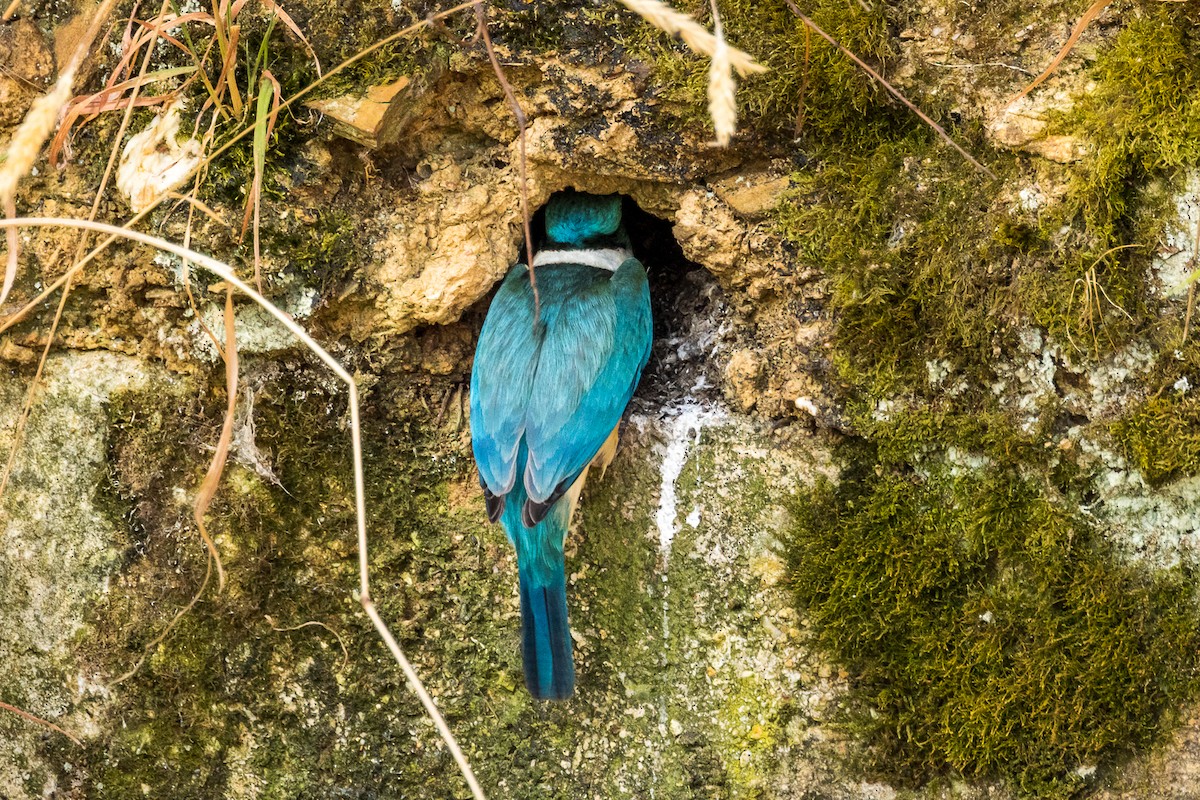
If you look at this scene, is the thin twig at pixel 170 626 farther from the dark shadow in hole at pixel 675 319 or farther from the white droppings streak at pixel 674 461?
the dark shadow in hole at pixel 675 319

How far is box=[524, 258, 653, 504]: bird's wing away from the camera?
269cm

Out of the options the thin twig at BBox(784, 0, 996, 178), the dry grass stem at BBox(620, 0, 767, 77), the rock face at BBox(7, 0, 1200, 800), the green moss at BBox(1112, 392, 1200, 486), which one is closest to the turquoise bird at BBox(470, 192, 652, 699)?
the rock face at BBox(7, 0, 1200, 800)

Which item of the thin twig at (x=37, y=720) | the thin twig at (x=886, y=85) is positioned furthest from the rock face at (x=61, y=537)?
the thin twig at (x=886, y=85)

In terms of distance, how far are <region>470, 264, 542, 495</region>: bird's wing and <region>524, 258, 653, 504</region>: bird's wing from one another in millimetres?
36

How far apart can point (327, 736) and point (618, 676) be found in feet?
2.70

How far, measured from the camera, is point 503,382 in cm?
279

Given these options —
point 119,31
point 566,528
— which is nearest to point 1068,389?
point 566,528

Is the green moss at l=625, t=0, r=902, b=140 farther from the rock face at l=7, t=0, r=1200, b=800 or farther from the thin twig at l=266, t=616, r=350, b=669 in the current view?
the thin twig at l=266, t=616, r=350, b=669

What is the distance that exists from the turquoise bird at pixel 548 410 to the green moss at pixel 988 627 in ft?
1.89

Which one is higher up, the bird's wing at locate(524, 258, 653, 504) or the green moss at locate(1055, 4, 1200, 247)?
the green moss at locate(1055, 4, 1200, 247)

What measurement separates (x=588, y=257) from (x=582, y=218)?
130 millimetres

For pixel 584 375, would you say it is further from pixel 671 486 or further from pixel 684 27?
pixel 684 27

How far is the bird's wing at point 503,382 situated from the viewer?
2.71m

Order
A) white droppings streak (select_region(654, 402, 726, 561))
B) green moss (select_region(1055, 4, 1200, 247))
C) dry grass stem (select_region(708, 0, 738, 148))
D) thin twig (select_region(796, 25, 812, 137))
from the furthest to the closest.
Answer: white droppings streak (select_region(654, 402, 726, 561)), thin twig (select_region(796, 25, 812, 137)), green moss (select_region(1055, 4, 1200, 247)), dry grass stem (select_region(708, 0, 738, 148))
